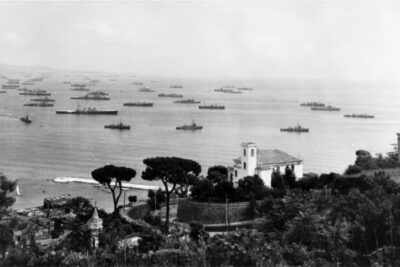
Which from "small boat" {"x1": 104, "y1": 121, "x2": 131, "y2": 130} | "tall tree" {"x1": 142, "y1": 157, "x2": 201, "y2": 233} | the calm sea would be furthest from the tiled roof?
"small boat" {"x1": 104, "y1": 121, "x2": 131, "y2": 130}

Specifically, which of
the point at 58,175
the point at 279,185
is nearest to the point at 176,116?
the point at 58,175

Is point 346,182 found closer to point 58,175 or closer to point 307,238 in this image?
point 307,238

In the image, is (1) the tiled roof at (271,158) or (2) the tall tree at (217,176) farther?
(1) the tiled roof at (271,158)

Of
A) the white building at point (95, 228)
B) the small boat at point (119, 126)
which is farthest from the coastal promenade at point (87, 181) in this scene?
the small boat at point (119, 126)

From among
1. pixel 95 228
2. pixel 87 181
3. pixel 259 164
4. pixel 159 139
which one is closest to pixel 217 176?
pixel 259 164

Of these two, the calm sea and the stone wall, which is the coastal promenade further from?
the stone wall

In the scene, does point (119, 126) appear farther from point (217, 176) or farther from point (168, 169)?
point (168, 169)

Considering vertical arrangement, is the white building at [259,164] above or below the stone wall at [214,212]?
above

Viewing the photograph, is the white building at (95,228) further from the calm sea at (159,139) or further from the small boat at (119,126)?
the small boat at (119,126)
